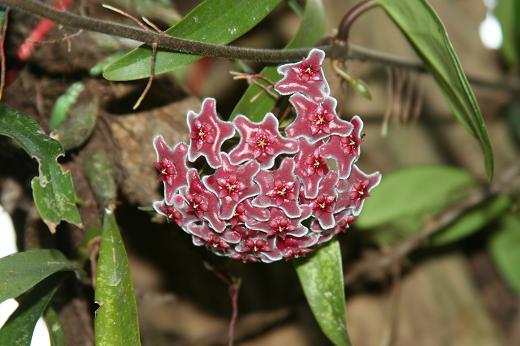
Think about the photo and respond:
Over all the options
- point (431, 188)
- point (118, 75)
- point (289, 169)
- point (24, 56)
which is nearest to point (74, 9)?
point (24, 56)

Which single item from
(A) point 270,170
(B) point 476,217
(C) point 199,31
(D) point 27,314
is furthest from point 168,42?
(B) point 476,217

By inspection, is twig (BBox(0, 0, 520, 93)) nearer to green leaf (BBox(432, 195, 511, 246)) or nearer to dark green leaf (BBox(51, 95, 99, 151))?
dark green leaf (BBox(51, 95, 99, 151))

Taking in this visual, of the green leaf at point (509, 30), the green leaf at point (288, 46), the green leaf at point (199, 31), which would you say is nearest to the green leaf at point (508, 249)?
the green leaf at point (509, 30)

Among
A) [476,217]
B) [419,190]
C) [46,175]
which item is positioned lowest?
[476,217]

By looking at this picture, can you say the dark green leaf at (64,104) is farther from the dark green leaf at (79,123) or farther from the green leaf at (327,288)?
the green leaf at (327,288)

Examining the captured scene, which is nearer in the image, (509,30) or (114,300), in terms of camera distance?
(114,300)

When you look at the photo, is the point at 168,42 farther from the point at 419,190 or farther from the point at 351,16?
the point at 419,190

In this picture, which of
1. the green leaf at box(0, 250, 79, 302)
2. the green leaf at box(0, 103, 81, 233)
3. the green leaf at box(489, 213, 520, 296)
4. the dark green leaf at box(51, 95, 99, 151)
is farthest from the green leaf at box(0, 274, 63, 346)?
the green leaf at box(489, 213, 520, 296)
